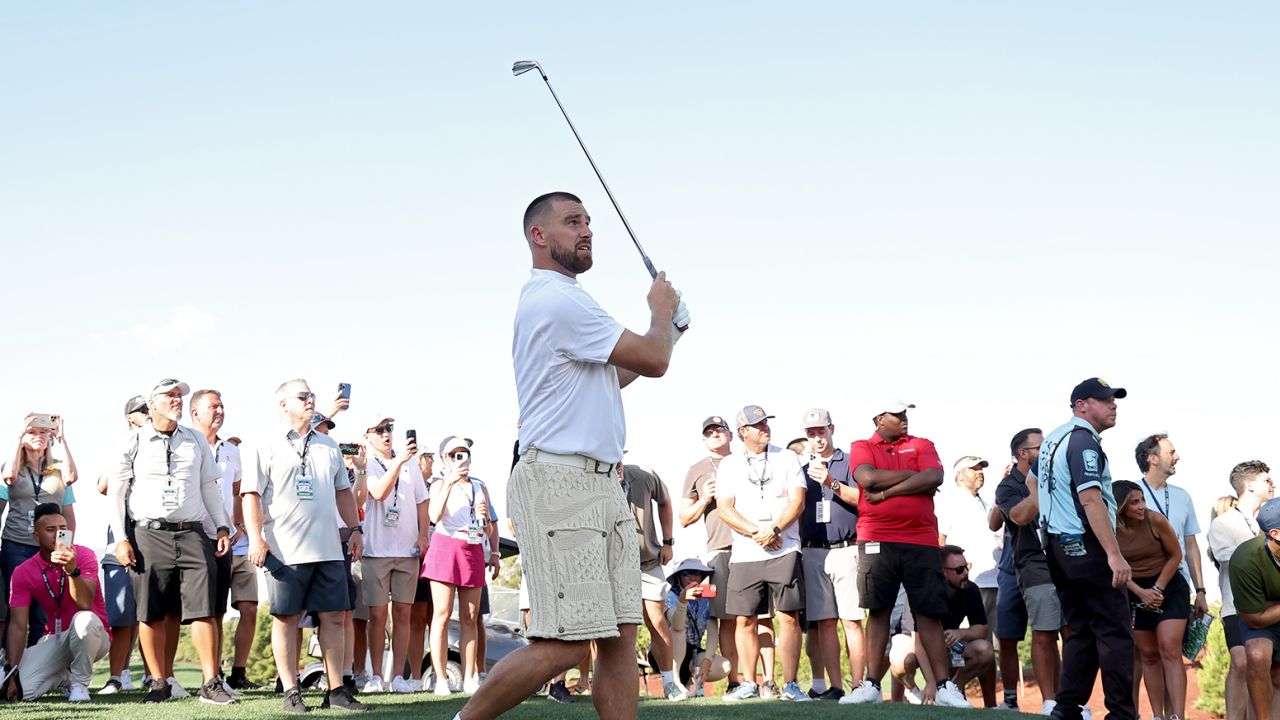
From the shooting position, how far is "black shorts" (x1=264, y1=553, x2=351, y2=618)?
848 centimetres

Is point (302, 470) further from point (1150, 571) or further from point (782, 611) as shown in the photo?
point (1150, 571)

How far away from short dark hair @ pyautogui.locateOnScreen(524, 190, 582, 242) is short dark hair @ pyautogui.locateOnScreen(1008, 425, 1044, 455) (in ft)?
20.1

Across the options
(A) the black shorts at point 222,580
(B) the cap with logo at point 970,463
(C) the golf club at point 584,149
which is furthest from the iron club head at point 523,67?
(B) the cap with logo at point 970,463

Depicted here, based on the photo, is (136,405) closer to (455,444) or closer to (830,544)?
(455,444)

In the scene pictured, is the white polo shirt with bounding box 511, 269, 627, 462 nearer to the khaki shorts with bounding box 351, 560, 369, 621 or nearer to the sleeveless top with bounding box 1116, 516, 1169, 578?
the sleeveless top with bounding box 1116, 516, 1169, 578

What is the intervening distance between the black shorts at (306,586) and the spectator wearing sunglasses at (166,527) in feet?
2.82

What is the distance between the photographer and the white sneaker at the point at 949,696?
9.55m

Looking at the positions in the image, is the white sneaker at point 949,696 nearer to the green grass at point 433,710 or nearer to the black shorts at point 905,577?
the black shorts at point 905,577

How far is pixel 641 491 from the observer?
10.8 metres

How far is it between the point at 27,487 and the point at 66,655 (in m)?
1.54

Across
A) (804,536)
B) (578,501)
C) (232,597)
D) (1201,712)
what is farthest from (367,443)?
(1201,712)

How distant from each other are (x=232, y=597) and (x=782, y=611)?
4.71m

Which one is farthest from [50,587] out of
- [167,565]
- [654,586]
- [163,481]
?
[654,586]

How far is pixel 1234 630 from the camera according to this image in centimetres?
941
